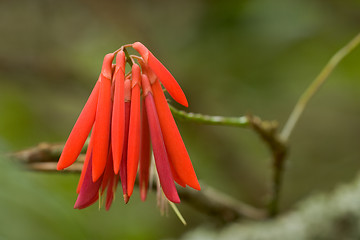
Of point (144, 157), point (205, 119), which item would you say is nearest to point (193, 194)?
point (205, 119)

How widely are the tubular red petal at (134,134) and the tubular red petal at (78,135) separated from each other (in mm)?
49

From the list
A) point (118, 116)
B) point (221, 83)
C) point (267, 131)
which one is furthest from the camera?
point (221, 83)

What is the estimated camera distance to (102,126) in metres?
→ 0.60

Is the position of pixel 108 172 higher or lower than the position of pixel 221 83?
higher

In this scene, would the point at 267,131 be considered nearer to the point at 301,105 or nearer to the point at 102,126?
the point at 301,105

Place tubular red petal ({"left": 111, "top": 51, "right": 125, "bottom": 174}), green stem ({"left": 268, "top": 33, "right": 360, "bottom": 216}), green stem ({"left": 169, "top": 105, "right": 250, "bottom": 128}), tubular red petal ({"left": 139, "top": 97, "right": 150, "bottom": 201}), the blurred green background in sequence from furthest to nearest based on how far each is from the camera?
the blurred green background → green stem ({"left": 268, "top": 33, "right": 360, "bottom": 216}) → green stem ({"left": 169, "top": 105, "right": 250, "bottom": 128}) → tubular red petal ({"left": 139, "top": 97, "right": 150, "bottom": 201}) → tubular red petal ({"left": 111, "top": 51, "right": 125, "bottom": 174})

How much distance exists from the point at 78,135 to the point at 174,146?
120 millimetres

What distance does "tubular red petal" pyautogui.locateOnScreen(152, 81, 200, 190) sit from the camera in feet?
2.03

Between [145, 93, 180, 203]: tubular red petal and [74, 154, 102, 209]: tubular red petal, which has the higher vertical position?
[145, 93, 180, 203]: tubular red petal

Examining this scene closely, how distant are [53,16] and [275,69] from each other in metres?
1.32

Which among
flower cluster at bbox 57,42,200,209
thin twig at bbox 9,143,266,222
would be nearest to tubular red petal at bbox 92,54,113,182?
flower cluster at bbox 57,42,200,209

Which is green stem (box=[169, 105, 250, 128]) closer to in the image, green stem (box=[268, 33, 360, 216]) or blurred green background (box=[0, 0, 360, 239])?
green stem (box=[268, 33, 360, 216])

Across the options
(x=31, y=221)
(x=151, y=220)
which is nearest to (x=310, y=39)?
(x=151, y=220)

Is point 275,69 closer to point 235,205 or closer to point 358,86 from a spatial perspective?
point 358,86
